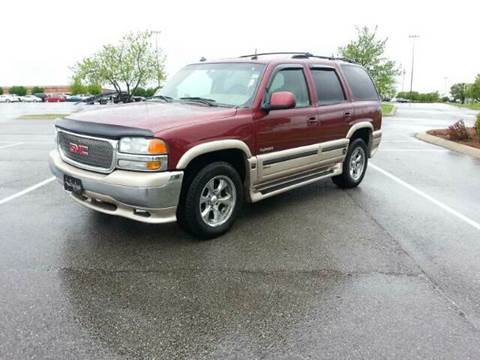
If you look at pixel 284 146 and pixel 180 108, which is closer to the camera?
pixel 180 108

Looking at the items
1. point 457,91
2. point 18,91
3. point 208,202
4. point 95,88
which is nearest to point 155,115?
point 208,202

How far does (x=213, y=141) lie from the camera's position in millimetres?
4133

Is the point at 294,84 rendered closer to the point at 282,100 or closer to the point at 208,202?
the point at 282,100

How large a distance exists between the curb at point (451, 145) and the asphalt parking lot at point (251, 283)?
582cm

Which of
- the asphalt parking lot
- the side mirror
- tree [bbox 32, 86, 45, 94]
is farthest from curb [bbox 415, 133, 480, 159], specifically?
tree [bbox 32, 86, 45, 94]

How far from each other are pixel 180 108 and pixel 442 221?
3.56 metres

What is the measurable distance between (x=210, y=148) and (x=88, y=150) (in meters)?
1.22

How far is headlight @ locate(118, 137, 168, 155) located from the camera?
372 cm

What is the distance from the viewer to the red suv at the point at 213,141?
381 cm

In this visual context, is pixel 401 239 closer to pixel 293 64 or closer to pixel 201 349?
pixel 293 64

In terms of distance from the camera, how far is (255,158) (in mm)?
4648

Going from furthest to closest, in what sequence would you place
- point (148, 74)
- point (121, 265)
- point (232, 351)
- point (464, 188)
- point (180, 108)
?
point (148, 74) < point (464, 188) < point (180, 108) < point (121, 265) < point (232, 351)

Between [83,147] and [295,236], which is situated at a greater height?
[83,147]

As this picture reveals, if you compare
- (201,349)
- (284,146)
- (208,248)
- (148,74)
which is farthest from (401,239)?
(148,74)
